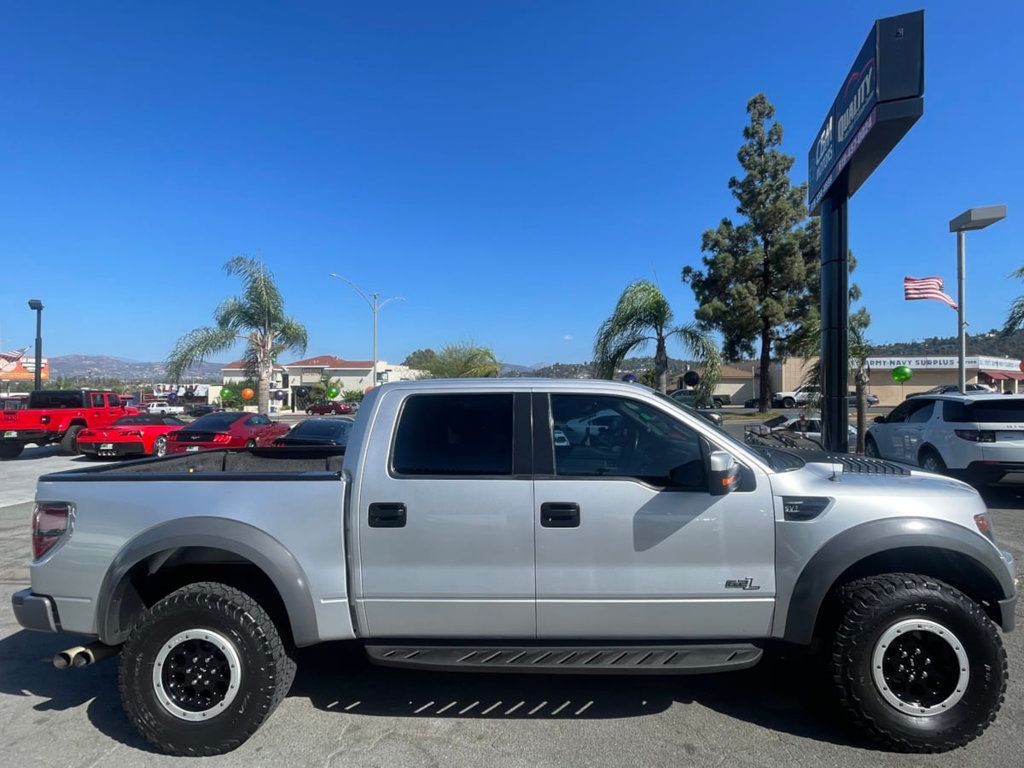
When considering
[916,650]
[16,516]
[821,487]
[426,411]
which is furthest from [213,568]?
[16,516]

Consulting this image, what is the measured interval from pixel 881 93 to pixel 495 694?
7.78 m

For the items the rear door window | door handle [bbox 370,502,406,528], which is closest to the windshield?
the rear door window

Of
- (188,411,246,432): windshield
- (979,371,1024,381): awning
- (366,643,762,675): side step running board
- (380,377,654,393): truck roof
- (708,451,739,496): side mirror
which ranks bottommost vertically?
(366,643,762,675): side step running board

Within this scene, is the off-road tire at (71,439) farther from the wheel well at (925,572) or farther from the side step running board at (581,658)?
the wheel well at (925,572)

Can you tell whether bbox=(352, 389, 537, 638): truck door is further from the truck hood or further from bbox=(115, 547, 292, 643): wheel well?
the truck hood

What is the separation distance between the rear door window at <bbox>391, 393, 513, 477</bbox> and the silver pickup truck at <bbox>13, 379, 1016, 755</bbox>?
4cm

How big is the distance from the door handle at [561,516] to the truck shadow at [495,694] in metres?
1.16

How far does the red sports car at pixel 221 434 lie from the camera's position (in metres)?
14.3

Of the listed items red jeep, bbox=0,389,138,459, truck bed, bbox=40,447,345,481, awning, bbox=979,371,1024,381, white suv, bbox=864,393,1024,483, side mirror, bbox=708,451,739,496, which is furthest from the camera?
awning, bbox=979,371,1024,381

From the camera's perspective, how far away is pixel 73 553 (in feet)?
11.2

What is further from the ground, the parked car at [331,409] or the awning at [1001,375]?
the awning at [1001,375]

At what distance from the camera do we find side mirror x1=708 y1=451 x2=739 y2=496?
3146mm

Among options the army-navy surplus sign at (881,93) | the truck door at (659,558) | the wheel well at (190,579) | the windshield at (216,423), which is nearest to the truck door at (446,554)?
the truck door at (659,558)

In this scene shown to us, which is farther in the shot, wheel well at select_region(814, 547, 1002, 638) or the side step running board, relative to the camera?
wheel well at select_region(814, 547, 1002, 638)
